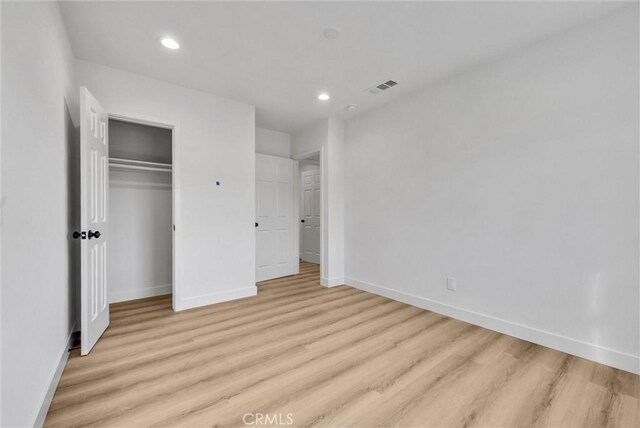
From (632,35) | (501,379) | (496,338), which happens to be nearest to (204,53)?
(632,35)

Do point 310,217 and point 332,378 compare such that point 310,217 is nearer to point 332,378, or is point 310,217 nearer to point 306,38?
point 306,38

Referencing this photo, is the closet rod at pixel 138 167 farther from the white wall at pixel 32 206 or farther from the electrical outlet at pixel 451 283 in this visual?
the electrical outlet at pixel 451 283

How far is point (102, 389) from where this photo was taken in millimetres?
1798

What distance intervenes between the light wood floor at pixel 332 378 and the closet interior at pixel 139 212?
0.75 m

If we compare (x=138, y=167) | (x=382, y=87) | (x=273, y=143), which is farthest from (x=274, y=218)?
(x=382, y=87)

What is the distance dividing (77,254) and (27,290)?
1628 millimetres

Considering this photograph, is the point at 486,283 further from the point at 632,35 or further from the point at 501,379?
the point at 632,35

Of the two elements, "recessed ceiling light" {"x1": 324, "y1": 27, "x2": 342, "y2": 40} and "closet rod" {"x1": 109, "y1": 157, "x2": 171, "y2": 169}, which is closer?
"recessed ceiling light" {"x1": 324, "y1": 27, "x2": 342, "y2": 40}

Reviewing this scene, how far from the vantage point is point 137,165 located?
11.5ft

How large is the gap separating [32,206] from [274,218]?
138 inches

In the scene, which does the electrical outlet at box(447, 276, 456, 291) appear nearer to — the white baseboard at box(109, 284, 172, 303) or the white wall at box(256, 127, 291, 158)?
the white wall at box(256, 127, 291, 158)

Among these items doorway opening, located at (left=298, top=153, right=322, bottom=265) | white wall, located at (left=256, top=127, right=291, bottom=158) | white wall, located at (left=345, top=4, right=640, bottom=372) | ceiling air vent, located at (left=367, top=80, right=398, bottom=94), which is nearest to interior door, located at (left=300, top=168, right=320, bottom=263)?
doorway opening, located at (left=298, top=153, right=322, bottom=265)

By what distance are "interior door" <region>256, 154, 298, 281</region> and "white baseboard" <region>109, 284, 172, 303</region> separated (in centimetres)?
136

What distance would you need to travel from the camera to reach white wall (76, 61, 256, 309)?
3061 mm
